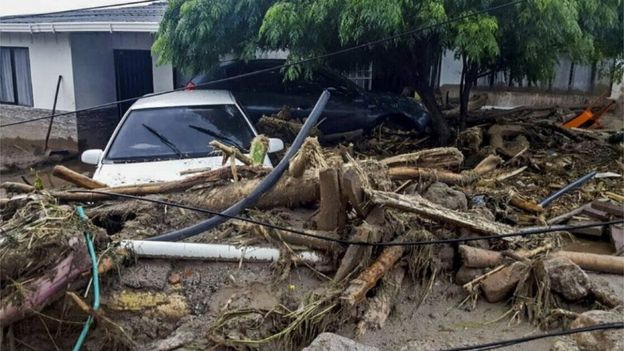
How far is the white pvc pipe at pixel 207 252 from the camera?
3.84 m

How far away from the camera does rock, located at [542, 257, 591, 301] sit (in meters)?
3.79

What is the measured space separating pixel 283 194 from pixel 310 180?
272 mm

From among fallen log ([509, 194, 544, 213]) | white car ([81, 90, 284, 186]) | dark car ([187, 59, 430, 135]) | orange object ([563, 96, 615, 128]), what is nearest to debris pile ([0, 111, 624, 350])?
fallen log ([509, 194, 544, 213])

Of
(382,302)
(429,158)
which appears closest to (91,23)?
(429,158)

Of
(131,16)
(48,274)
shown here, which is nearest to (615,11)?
(48,274)

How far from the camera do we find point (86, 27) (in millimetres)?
10289

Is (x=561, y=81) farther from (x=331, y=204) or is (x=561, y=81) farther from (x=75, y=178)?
(x=75, y=178)

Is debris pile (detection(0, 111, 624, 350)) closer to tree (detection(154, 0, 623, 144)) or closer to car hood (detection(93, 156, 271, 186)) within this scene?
car hood (detection(93, 156, 271, 186))

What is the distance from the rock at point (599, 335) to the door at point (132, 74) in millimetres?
10756

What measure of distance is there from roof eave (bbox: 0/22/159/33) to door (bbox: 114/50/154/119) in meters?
1.68

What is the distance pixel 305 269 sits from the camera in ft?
13.1

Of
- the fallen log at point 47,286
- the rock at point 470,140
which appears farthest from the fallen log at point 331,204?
the rock at point 470,140

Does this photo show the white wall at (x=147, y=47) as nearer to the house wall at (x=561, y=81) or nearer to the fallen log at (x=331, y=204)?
the house wall at (x=561, y=81)

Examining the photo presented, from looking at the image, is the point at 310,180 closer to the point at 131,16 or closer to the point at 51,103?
the point at 131,16
